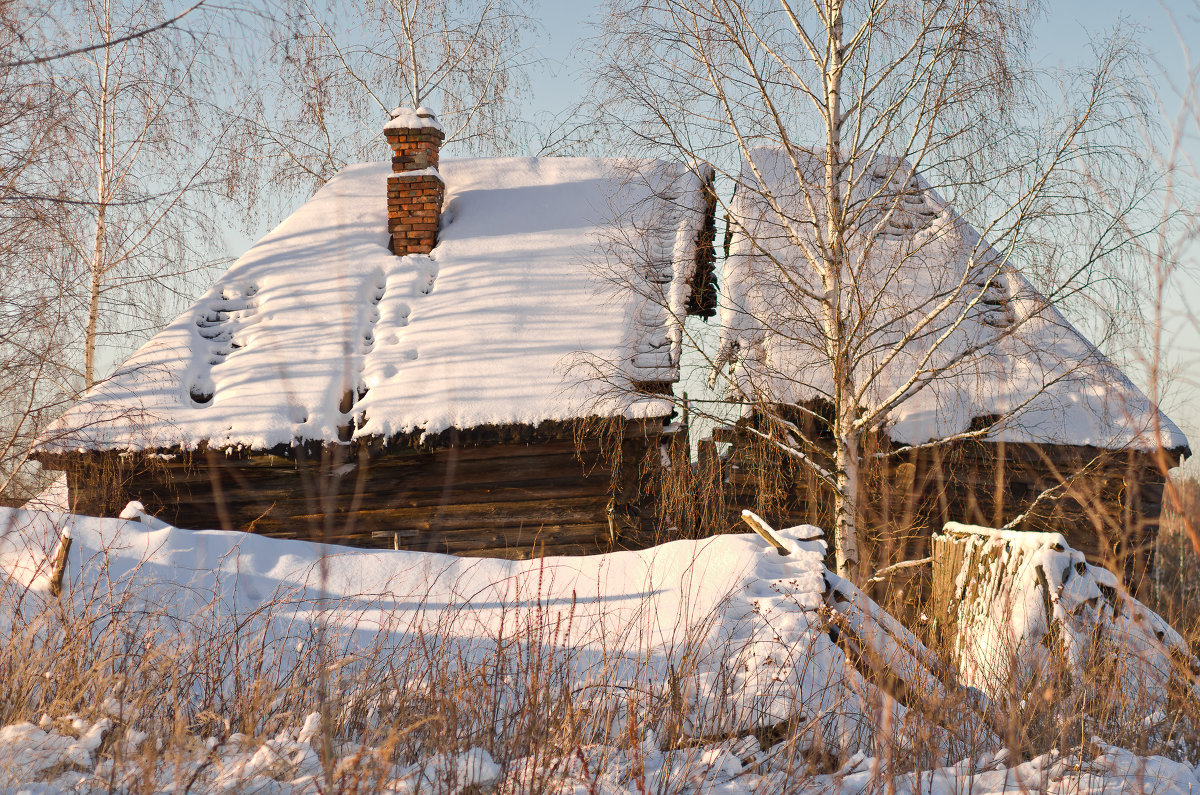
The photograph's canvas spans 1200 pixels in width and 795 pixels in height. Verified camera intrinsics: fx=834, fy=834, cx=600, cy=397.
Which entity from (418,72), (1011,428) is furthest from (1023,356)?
(418,72)

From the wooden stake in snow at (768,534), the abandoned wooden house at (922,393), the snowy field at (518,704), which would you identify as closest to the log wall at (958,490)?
the abandoned wooden house at (922,393)

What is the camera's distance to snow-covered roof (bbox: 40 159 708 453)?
→ 6.97 metres

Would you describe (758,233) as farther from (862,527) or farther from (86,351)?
(86,351)

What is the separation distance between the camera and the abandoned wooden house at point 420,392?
6.93 m

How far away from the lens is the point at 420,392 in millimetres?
7145

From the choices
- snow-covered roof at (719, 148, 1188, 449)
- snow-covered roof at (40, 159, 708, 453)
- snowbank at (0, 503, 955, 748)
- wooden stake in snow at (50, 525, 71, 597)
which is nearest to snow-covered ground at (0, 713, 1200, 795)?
snowbank at (0, 503, 955, 748)

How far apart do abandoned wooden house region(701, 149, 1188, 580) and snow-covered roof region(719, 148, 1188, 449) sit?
2cm

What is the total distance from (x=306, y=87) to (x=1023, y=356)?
11.4 meters

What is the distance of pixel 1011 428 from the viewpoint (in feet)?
20.7

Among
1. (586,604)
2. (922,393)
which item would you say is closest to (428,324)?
(586,604)

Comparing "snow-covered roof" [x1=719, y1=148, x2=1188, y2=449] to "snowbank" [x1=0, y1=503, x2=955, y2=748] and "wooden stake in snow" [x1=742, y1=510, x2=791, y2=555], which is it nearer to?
"wooden stake in snow" [x1=742, y1=510, x2=791, y2=555]

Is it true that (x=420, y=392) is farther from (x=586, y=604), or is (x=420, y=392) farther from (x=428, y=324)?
(x=586, y=604)

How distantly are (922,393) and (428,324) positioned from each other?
4.50 metres

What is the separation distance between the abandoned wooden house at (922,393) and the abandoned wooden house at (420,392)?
748mm
